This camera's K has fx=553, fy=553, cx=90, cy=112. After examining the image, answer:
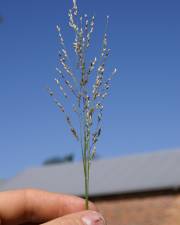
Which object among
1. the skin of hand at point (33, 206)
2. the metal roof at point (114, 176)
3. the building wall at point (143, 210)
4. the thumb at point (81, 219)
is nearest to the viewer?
the thumb at point (81, 219)

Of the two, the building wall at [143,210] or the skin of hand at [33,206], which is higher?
the skin of hand at [33,206]

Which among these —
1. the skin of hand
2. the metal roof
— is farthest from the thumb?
the metal roof

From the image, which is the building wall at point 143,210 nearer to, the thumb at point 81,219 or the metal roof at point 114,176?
the metal roof at point 114,176

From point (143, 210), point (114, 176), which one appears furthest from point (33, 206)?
point (114, 176)

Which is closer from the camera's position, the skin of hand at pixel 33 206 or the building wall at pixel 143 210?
the skin of hand at pixel 33 206

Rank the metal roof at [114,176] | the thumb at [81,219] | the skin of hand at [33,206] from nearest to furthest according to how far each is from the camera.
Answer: the thumb at [81,219], the skin of hand at [33,206], the metal roof at [114,176]

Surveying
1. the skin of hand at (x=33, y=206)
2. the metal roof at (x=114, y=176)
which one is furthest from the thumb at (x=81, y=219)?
the metal roof at (x=114, y=176)

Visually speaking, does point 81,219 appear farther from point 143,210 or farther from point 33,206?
point 143,210
